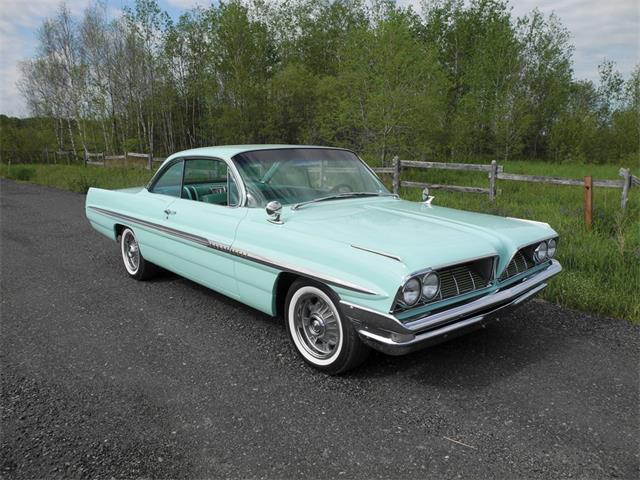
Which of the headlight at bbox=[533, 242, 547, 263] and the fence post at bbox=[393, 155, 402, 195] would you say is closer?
the headlight at bbox=[533, 242, 547, 263]

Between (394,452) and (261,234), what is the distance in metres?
1.75

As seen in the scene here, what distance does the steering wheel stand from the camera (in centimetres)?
403

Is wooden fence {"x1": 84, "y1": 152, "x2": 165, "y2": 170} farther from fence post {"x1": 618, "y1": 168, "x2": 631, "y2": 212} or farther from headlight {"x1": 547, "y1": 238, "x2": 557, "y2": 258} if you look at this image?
headlight {"x1": 547, "y1": 238, "x2": 557, "y2": 258}

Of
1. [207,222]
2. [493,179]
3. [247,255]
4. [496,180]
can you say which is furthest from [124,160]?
[247,255]

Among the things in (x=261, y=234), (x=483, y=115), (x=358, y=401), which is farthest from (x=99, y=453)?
(x=483, y=115)

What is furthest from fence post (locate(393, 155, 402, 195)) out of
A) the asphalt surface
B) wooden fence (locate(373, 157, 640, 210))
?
the asphalt surface

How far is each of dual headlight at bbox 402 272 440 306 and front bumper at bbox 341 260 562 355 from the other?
0.12 meters

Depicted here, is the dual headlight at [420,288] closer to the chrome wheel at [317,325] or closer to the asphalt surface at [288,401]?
the chrome wheel at [317,325]

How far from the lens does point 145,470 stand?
2.14m

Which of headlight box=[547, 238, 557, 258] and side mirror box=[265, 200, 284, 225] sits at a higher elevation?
side mirror box=[265, 200, 284, 225]

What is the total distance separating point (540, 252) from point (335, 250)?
171 centimetres

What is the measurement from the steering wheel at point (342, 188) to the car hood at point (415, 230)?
0.20 meters

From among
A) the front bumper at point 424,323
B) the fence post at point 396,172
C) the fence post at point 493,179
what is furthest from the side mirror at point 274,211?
the fence post at point 396,172

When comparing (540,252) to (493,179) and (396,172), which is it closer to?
(493,179)
